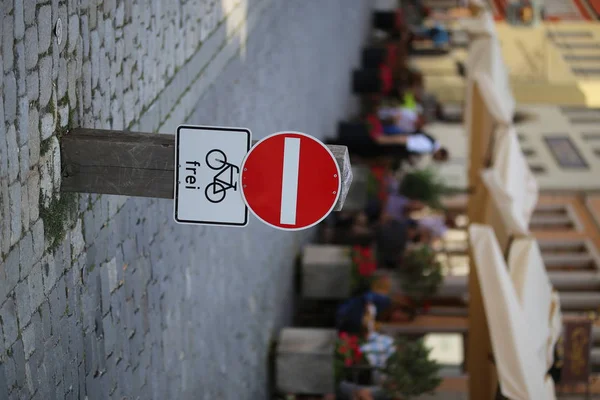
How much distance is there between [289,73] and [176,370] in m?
5.21

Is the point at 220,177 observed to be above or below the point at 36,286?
above

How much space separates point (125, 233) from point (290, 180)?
5.29 feet

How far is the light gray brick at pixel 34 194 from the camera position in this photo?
410cm

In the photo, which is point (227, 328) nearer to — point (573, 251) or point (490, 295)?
point (490, 295)

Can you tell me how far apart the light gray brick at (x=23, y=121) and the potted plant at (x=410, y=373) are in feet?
18.9

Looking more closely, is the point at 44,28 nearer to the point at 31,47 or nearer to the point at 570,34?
the point at 31,47

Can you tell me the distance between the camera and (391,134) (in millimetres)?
15711

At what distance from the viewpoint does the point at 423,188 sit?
1451 cm

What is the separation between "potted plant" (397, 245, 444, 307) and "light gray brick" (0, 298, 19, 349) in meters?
8.73

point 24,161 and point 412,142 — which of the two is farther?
point 412,142

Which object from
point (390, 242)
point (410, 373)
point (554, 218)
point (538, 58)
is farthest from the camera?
point (538, 58)

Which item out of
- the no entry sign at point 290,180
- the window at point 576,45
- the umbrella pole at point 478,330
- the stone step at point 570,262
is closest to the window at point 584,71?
the window at point 576,45

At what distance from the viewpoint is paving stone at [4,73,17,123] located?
381 centimetres

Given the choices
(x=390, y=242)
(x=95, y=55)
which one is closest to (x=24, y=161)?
(x=95, y=55)
